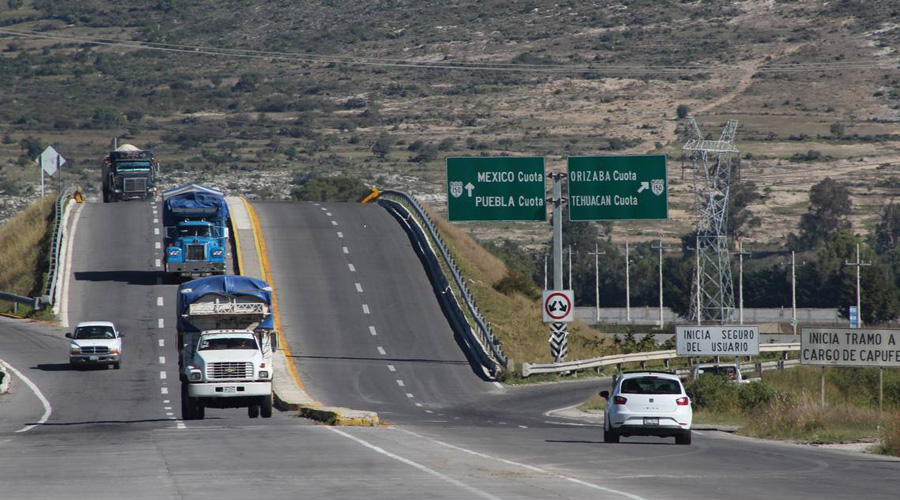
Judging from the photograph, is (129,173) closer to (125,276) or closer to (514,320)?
(125,276)

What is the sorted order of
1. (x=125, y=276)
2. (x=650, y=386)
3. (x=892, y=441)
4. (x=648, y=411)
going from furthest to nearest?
(x=125, y=276)
(x=650, y=386)
(x=648, y=411)
(x=892, y=441)

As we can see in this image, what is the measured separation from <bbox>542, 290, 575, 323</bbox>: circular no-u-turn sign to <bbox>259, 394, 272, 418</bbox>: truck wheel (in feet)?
66.3

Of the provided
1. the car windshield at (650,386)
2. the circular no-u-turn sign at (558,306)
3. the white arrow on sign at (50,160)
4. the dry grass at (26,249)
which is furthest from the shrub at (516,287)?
the car windshield at (650,386)

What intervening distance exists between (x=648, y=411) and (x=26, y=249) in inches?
2206

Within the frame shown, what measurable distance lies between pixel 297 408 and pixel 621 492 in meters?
20.4

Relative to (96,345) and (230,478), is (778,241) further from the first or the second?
(230,478)

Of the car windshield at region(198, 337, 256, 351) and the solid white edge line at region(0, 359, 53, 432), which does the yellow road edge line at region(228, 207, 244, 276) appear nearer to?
the solid white edge line at region(0, 359, 53, 432)

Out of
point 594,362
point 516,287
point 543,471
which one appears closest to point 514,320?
point 516,287

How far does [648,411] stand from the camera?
2864cm

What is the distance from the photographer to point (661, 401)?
28.7 m

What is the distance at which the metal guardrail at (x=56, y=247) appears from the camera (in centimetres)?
6419

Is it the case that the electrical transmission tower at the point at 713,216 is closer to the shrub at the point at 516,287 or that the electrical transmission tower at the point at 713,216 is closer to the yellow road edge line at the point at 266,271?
the shrub at the point at 516,287

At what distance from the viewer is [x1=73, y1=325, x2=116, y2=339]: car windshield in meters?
50.8

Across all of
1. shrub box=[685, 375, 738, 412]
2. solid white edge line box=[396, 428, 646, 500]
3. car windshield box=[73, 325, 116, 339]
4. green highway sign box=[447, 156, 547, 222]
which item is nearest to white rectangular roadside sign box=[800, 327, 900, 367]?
shrub box=[685, 375, 738, 412]
